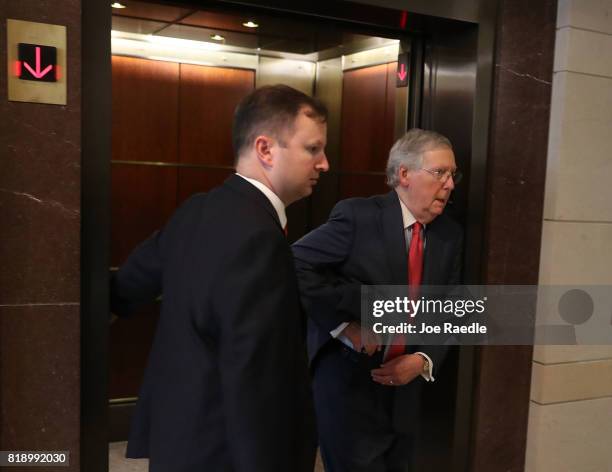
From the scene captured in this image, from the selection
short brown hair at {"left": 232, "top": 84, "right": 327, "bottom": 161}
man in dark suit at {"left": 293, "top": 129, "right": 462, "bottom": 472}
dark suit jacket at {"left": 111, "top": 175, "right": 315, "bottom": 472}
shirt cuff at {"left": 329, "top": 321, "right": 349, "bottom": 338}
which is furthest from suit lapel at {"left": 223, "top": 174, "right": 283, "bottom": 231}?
shirt cuff at {"left": 329, "top": 321, "right": 349, "bottom": 338}

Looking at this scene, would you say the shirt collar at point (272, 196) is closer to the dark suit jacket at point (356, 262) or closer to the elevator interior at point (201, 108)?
the dark suit jacket at point (356, 262)

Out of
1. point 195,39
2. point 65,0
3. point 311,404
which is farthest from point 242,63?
point 311,404

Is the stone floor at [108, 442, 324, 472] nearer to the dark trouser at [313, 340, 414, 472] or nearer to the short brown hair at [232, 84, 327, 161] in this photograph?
the dark trouser at [313, 340, 414, 472]

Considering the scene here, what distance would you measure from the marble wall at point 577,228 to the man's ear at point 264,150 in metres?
1.57

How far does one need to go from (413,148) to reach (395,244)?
363 mm

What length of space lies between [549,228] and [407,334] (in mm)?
809

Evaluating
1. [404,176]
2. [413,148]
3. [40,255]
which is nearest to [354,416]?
[404,176]

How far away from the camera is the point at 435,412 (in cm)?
296

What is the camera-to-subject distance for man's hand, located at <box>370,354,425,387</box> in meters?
2.44

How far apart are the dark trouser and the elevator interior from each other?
1.55 metres

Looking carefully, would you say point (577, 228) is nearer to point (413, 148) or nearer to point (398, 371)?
point (413, 148)

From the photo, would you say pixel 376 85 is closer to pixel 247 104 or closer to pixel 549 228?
pixel 549 228

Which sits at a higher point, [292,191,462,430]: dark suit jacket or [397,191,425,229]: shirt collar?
[397,191,425,229]: shirt collar

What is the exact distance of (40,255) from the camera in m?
2.00
